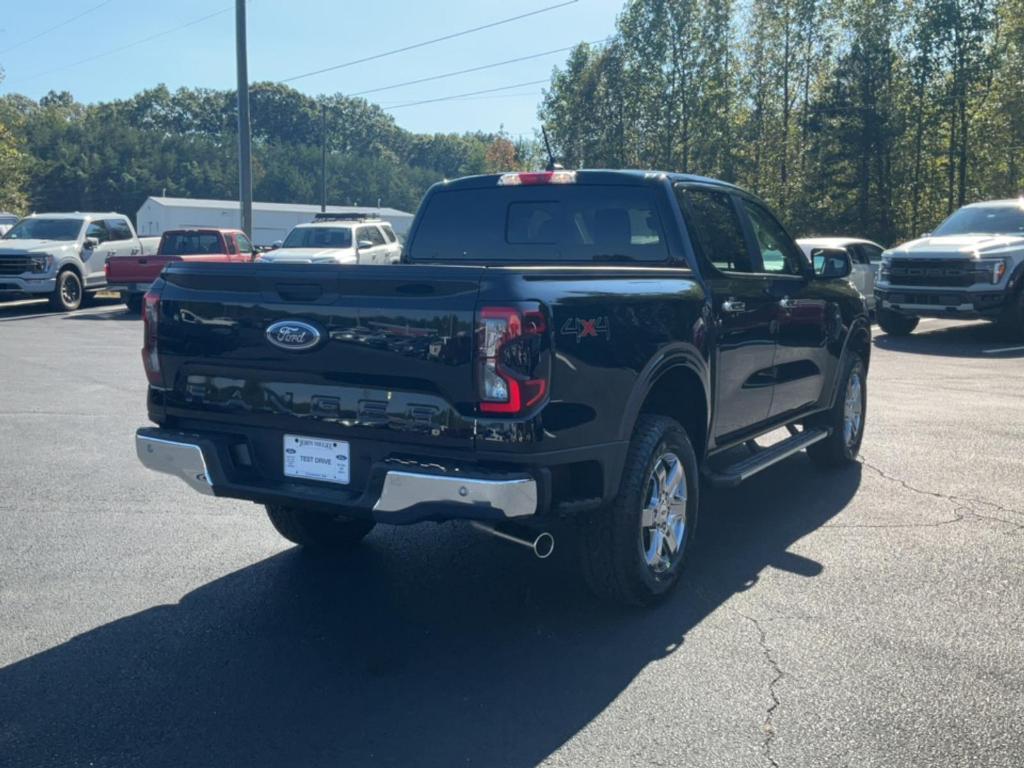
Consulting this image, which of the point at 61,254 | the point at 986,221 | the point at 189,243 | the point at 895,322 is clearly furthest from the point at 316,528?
the point at 189,243

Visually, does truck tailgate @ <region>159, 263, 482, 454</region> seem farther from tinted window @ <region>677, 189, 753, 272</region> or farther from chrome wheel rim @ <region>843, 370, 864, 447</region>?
chrome wheel rim @ <region>843, 370, 864, 447</region>

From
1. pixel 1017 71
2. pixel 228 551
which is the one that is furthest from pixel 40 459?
pixel 1017 71

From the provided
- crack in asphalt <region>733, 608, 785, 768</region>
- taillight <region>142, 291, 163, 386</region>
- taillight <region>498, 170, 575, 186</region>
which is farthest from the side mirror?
taillight <region>142, 291, 163, 386</region>

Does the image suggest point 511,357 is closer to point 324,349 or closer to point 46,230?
point 324,349

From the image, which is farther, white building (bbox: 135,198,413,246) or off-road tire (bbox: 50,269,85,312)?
white building (bbox: 135,198,413,246)

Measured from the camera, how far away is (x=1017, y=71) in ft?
122

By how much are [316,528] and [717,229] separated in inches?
107

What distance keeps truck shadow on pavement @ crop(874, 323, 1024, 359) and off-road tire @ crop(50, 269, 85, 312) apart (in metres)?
16.0

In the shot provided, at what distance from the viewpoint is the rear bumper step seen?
383cm

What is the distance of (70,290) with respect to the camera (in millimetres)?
22125

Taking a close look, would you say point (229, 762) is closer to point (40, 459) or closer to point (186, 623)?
point (186, 623)

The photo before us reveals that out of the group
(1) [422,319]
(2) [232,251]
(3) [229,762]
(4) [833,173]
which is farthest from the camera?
(4) [833,173]

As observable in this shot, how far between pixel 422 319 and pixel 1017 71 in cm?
3956

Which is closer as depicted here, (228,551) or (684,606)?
(684,606)
